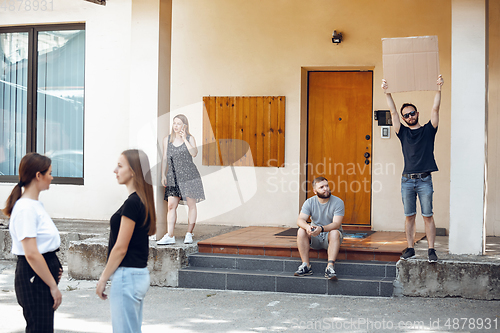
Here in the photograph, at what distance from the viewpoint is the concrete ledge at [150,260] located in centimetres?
635

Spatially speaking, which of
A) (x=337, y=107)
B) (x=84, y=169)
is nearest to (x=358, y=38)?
(x=337, y=107)

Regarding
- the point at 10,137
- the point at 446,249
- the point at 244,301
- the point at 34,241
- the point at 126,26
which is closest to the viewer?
the point at 34,241

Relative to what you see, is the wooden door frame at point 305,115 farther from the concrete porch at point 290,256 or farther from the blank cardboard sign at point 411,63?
the blank cardboard sign at point 411,63

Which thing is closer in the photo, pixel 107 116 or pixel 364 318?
pixel 364 318

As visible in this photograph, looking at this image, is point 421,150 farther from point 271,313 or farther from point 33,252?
point 33,252

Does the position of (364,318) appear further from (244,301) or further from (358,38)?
(358,38)

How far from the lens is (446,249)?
249 inches

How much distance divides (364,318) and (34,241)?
314 centimetres

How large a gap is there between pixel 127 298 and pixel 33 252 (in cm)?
57

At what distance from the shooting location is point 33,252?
290cm

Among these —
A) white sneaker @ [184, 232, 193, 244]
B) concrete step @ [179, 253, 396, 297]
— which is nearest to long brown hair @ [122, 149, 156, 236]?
concrete step @ [179, 253, 396, 297]

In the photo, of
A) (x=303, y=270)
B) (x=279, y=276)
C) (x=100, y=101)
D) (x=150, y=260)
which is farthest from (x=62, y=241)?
(x=303, y=270)

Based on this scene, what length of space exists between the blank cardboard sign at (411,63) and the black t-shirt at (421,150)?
0.46 meters

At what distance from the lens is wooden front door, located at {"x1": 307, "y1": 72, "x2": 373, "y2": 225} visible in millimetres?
8336
